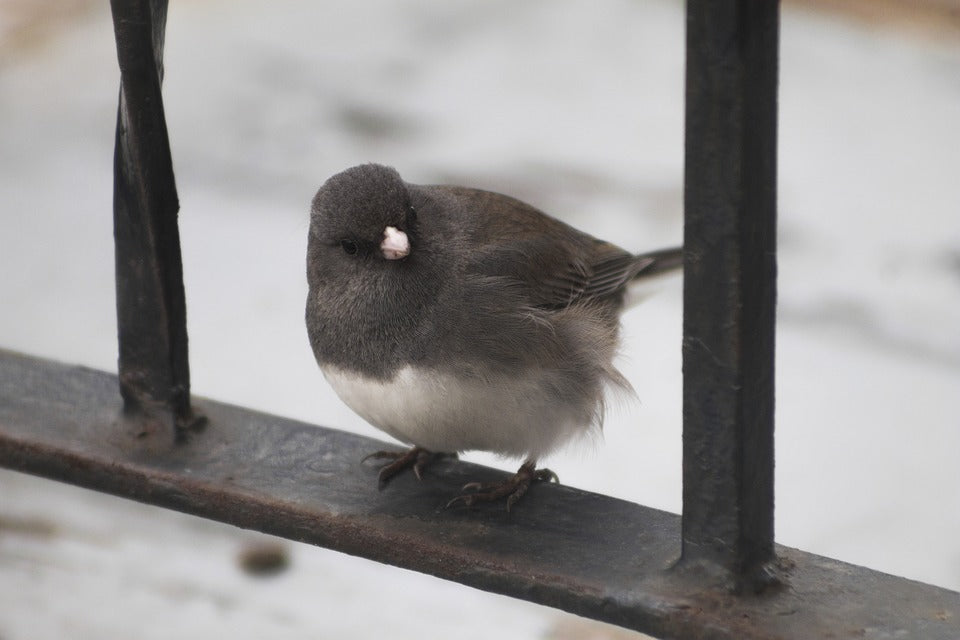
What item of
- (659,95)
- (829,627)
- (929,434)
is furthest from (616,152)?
(829,627)

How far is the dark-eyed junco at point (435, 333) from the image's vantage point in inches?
70.7

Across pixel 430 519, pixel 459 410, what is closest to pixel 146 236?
pixel 430 519

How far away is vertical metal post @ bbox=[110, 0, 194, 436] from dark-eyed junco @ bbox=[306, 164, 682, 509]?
32cm

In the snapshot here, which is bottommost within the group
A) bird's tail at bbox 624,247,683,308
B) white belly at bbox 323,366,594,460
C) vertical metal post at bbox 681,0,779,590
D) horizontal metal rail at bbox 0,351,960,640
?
horizontal metal rail at bbox 0,351,960,640

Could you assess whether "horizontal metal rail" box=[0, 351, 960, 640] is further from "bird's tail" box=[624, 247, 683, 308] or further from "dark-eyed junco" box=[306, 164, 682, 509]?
"bird's tail" box=[624, 247, 683, 308]

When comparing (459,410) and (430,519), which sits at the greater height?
(459,410)

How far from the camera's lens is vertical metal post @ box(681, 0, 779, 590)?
1015 mm

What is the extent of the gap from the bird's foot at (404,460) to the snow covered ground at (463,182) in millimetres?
435

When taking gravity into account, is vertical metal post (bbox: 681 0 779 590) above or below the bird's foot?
above

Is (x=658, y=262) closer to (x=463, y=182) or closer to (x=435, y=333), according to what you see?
(x=435, y=333)

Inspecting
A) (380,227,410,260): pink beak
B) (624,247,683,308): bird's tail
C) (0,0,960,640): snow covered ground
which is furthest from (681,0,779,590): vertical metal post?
(624,247,683,308): bird's tail

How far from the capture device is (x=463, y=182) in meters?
3.40

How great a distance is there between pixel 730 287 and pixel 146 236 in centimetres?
63

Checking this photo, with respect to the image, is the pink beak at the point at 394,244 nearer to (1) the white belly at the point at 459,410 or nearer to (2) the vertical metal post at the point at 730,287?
(1) the white belly at the point at 459,410
